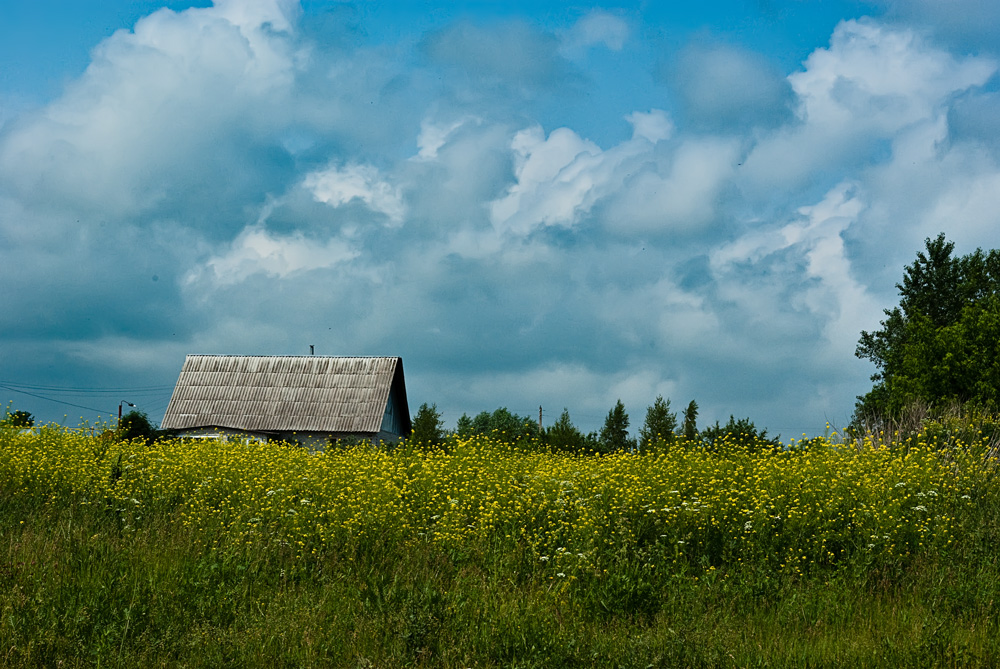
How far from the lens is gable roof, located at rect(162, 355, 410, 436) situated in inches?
1526

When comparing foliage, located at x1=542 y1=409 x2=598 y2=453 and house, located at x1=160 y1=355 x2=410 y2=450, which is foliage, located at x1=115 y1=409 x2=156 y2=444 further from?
foliage, located at x1=542 y1=409 x2=598 y2=453

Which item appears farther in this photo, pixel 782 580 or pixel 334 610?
pixel 782 580

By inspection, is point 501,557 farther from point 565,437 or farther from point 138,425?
point 138,425

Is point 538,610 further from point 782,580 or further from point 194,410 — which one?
point 194,410

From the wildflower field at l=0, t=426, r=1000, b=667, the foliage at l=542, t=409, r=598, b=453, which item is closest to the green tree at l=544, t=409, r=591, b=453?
the foliage at l=542, t=409, r=598, b=453

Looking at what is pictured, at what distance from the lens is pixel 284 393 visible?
40.1 metres

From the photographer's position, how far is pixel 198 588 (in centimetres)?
763

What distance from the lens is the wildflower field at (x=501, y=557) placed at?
6.39m

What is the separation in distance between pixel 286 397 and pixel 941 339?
3247cm

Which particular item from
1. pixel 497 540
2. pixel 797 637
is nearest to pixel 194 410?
pixel 497 540

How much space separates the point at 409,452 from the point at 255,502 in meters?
3.05

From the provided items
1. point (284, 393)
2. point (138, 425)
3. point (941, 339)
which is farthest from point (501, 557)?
point (941, 339)

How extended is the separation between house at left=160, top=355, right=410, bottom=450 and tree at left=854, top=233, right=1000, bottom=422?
69.8 feet

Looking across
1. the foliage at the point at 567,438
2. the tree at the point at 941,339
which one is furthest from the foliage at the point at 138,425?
the tree at the point at 941,339
